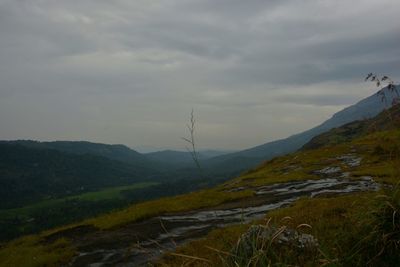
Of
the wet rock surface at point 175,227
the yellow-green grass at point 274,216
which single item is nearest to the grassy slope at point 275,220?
the yellow-green grass at point 274,216

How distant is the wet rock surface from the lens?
22938 mm

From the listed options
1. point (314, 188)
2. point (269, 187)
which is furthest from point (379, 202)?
point (269, 187)

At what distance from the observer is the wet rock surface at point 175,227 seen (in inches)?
903

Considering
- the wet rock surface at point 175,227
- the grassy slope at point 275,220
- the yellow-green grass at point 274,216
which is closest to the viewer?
the grassy slope at point 275,220

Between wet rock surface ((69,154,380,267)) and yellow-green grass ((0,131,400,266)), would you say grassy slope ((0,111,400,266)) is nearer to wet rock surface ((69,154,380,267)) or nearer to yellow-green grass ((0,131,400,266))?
yellow-green grass ((0,131,400,266))

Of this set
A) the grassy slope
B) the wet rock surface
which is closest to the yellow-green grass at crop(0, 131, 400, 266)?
the grassy slope

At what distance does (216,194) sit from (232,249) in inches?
1436

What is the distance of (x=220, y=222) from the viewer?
2891 centimetres

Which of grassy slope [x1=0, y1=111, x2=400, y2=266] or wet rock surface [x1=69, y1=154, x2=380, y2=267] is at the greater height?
grassy slope [x1=0, y1=111, x2=400, y2=266]

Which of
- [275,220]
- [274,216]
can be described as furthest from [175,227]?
[275,220]

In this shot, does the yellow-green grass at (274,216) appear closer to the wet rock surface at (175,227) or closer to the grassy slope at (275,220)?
the grassy slope at (275,220)

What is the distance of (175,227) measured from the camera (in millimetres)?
29281

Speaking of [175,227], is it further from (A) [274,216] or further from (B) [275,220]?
(B) [275,220]

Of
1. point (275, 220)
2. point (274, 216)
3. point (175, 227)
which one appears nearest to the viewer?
point (275, 220)
